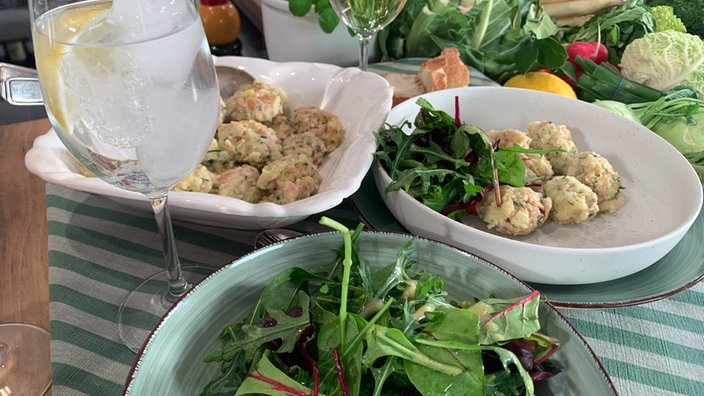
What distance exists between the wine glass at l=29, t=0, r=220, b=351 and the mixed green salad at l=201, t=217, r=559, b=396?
16 centimetres

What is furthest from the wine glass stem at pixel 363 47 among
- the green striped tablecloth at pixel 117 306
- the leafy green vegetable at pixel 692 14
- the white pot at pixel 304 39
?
the leafy green vegetable at pixel 692 14

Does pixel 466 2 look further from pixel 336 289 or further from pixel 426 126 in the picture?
pixel 336 289

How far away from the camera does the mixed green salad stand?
40 centimetres

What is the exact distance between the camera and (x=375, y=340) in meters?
0.39

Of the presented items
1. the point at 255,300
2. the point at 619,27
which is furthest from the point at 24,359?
the point at 619,27

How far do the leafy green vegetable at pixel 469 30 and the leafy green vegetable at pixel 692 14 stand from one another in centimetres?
37

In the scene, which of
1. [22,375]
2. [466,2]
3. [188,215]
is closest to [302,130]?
[188,215]

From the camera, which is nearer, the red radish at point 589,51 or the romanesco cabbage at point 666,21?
the red radish at point 589,51

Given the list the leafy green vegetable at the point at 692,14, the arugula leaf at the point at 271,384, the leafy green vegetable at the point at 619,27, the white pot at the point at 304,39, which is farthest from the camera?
the leafy green vegetable at the point at 692,14

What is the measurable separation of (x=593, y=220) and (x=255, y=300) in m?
0.47

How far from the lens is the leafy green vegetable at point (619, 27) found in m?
1.24

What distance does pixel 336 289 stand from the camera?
474 mm

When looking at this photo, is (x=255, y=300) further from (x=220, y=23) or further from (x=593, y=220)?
(x=220, y=23)

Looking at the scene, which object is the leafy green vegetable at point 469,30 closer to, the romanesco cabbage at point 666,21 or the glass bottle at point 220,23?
the romanesco cabbage at point 666,21
